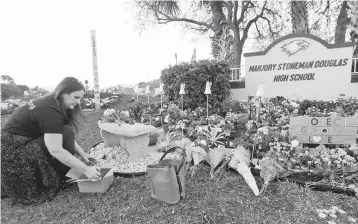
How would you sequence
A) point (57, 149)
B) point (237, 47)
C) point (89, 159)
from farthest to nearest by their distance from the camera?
point (237, 47)
point (89, 159)
point (57, 149)

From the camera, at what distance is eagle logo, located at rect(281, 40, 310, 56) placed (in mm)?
6883

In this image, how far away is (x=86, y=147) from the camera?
405cm

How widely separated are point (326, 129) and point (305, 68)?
4.66 meters

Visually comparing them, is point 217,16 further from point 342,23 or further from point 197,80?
point 197,80

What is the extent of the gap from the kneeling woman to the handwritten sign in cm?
233

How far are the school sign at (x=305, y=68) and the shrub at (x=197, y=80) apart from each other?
1530 millimetres

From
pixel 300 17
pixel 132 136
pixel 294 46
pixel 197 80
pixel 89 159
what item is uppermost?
pixel 300 17

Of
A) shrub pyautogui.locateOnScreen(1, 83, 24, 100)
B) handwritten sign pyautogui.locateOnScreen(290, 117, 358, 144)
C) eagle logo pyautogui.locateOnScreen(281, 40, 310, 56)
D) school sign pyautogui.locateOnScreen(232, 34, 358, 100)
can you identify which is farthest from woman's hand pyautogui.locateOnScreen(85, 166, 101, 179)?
shrub pyautogui.locateOnScreen(1, 83, 24, 100)

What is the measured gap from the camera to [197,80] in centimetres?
610

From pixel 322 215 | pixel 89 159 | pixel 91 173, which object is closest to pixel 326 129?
pixel 322 215

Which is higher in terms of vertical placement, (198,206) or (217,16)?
(217,16)

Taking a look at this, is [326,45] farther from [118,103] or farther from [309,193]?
[118,103]

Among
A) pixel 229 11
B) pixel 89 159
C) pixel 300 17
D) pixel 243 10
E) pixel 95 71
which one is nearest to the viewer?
pixel 89 159

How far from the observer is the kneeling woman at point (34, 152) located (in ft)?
6.84
